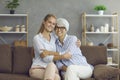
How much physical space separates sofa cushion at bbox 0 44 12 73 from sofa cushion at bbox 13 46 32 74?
0.24 feet

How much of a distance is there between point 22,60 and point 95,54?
109 centimetres

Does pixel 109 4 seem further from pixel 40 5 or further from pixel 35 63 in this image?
pixel 35 63

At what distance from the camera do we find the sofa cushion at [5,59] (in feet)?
12.6

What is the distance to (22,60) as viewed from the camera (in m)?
3.87

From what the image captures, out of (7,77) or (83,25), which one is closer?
(7,77)

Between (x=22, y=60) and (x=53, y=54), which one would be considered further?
(x=22, y=60)

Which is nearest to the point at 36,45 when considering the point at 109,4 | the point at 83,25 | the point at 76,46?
the point at 76,46

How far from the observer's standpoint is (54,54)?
340cm

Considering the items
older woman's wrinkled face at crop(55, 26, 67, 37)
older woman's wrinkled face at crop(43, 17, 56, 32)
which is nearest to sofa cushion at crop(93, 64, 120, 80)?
older woman's wrinkled face at crop(55, 26, 67, 37)

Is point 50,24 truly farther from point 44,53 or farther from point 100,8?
point 100,8

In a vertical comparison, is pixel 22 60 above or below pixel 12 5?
below

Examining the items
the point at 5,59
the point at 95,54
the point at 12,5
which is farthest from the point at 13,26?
the point at 95,54

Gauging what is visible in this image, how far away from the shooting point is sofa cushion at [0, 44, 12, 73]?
3.85m

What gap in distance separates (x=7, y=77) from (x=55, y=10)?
322 centimetres
